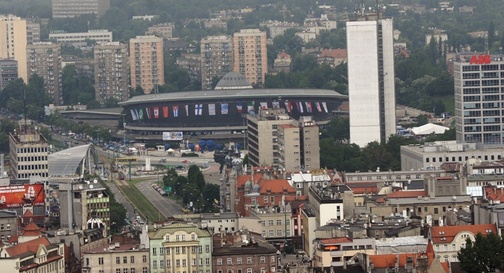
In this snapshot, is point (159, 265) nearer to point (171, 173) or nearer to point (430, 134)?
point (171, 173)

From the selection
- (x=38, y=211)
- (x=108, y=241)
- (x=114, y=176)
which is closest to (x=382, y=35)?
(x=114, y=176)

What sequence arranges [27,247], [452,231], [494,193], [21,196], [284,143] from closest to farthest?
[452,231] → [27,247] → [494,193] → [21,196] → [284,143]

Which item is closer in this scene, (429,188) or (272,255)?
(272,255)

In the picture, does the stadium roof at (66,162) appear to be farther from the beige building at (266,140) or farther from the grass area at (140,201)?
the beige building at (266,140)

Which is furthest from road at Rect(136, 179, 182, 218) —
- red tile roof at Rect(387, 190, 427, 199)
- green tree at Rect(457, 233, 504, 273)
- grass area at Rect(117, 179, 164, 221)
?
green tree at Rect(457, 233, 504, 273)

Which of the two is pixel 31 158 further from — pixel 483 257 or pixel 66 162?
pixel 483 257

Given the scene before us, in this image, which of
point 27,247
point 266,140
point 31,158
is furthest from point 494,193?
point 266,140
